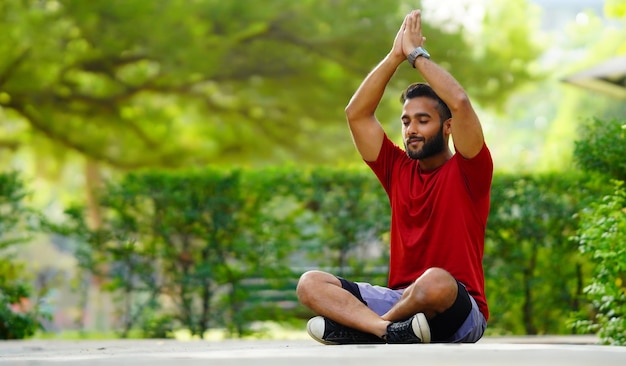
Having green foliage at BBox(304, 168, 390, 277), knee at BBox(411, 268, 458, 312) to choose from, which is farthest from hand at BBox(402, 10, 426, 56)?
green foliage at BBox(304, 168, 390, 277)

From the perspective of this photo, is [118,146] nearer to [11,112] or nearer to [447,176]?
[11,112]

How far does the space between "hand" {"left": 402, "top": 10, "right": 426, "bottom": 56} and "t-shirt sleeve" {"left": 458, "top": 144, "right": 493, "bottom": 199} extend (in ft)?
1.70

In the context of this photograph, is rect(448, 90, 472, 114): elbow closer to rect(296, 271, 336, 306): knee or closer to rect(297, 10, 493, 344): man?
rect(297, 10, 493, 344): man

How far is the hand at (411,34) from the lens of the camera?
4.54m

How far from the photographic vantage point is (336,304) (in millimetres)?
4359

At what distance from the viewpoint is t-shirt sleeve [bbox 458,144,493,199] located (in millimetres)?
4352

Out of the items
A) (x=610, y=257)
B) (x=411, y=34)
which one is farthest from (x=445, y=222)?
(x=610, y=257)

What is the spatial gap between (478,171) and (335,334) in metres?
0.88

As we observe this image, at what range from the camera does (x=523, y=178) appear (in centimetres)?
847

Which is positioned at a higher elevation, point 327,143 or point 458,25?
point 458,25

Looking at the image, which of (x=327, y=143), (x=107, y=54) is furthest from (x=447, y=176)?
(x=327, y=143)

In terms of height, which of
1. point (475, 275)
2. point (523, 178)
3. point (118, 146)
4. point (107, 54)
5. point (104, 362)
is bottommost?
point (104, 362)

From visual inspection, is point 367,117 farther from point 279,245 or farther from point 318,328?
point 279,245

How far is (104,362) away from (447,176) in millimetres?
1806
